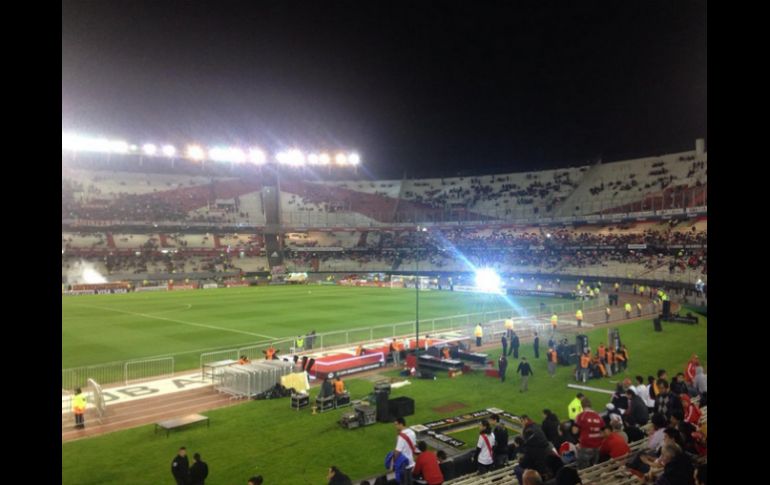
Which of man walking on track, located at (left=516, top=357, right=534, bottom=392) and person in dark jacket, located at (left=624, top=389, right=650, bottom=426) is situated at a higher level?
person in dark jacket, located at (left=624, top=389, right=650, bottom=426)

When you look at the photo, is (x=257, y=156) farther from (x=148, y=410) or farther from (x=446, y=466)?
(x=446, y=466)

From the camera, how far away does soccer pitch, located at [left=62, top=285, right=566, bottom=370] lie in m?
27.4

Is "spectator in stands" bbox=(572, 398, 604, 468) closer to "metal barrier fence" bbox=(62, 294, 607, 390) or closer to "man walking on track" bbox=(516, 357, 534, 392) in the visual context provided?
"man walking on track" bbox=(516, 357, 534, 392)

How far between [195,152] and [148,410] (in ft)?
241

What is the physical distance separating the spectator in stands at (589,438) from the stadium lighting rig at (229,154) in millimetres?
67528

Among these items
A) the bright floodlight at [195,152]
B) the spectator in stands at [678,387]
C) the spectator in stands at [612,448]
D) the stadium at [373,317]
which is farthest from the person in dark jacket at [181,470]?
the bright floodlight at [195,152]

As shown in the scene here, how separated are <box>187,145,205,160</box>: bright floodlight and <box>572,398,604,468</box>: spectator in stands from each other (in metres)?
82.3

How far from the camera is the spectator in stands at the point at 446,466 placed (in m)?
10.3

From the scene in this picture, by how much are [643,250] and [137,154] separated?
2764 inches

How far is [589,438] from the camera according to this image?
33.4ft

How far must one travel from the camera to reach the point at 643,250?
2389 inches

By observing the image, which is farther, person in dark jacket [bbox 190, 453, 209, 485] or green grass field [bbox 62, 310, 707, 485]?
green grass field [bbox 62, 310, 707, 485]

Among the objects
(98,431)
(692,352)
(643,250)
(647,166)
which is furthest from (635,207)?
(98,431)

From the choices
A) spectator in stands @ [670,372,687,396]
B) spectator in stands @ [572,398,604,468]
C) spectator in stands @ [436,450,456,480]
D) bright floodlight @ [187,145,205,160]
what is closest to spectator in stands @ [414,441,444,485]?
spectator in stands @ [436,450,456,480]
